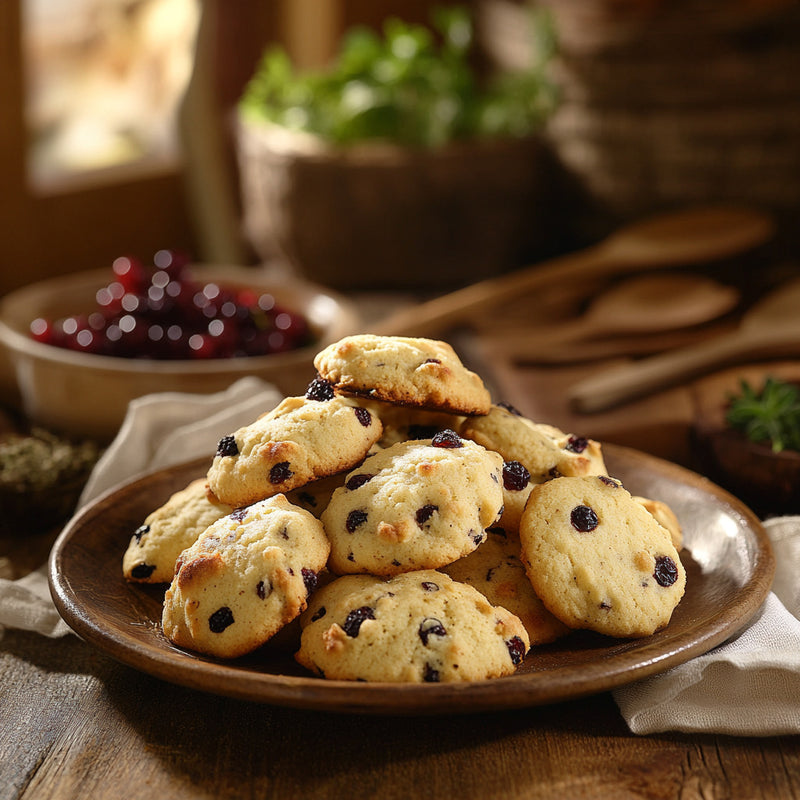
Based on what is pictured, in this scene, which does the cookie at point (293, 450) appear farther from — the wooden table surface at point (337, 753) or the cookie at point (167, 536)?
the wooden table surface at point (337, 753)

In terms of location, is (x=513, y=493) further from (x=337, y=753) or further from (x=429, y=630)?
(x=337, y=753)

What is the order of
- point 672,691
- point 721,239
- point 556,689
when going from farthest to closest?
point 721,239 → point 672,691 → point 556,689

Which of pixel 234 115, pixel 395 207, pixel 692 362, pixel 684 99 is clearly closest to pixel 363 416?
pixel 692 362

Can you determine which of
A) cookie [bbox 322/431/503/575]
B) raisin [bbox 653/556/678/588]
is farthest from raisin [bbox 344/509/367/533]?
raisin [bbox 653/556/678/588]

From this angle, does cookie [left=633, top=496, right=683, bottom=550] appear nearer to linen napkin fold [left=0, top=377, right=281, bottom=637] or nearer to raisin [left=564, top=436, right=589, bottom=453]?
raisin [left=564, top=436, right=589, bottom=453]

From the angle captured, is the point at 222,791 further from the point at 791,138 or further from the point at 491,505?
the point at 791,138

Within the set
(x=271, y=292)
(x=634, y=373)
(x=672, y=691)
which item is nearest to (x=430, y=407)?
(x=672, y=691)
